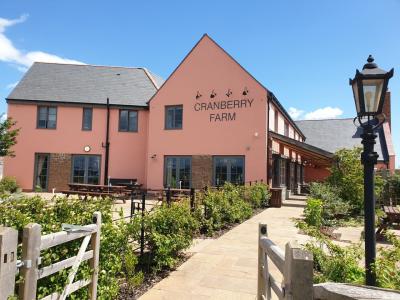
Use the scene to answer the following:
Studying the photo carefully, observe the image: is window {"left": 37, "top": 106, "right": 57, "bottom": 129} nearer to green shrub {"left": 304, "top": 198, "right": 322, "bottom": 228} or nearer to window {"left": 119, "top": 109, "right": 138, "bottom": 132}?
window {"left": 119, "top": 109, "right": 138, "bottom": 132}

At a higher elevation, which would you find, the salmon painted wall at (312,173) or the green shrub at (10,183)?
the salmon painted wall at (312,173)

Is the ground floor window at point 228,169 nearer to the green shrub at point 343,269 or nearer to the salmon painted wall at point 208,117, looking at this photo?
the salmon painted wall at point 208,117

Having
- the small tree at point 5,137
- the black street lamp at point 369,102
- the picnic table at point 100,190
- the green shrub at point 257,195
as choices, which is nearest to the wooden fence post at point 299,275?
the black street lamp at point 369,102

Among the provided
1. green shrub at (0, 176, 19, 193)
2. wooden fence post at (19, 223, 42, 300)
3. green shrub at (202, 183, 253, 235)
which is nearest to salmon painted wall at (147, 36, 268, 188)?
green shrub at (202, 183, 253, 235)

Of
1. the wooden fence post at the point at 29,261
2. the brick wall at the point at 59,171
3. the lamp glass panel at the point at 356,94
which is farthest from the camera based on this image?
the brick wall at the point at 59,171

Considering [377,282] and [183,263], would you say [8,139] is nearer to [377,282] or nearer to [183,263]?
[183,263]

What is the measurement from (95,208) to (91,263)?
77 cm

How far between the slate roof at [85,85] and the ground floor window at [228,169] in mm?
6251

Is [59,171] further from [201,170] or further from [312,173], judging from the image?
[312,173]

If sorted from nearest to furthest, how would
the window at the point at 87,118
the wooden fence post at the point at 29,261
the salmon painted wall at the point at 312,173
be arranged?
the wooden fence post at the point at 29,261, the window at the point at 87,118, the salmon painted wall at the point at 312,173

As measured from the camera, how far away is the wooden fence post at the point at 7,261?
2371 millimetres

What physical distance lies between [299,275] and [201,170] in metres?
16.2

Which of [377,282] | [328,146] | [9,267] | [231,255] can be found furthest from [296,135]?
[9,267]

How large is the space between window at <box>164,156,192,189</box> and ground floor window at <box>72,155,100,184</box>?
4546mm
